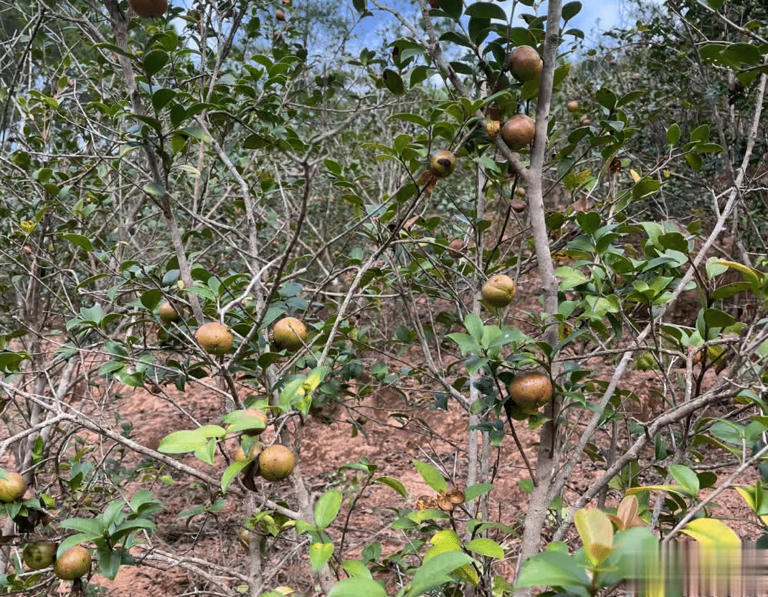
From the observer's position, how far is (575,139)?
1.21 meters

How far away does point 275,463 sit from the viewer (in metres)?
0.94

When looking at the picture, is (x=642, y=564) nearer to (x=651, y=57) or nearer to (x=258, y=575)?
(x=258, y=575)

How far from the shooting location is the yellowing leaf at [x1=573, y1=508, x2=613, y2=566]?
0.56 m

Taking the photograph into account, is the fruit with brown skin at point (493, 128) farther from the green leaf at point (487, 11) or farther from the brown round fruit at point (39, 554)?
the brown round fruit at point (39, 554)

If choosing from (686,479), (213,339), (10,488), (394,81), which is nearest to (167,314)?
(213,339)

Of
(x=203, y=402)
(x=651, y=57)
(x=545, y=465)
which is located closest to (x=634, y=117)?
(x=651, y=57)

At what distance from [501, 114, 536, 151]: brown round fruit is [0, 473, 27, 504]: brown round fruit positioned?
4.61 ft

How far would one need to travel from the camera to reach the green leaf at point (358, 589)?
0.64m

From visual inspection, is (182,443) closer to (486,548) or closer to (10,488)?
(486,548)

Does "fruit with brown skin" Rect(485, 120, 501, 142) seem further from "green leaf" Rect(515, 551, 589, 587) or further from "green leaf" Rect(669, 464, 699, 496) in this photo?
"green leaf" Rect(515, 551, 589, 587)

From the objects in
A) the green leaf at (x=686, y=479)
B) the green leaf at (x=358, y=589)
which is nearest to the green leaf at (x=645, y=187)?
the green leaf at (x=686, y=479)

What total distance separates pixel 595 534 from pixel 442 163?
0.76 meters

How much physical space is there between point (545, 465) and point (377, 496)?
2.60m

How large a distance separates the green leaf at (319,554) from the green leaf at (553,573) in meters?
0.36
